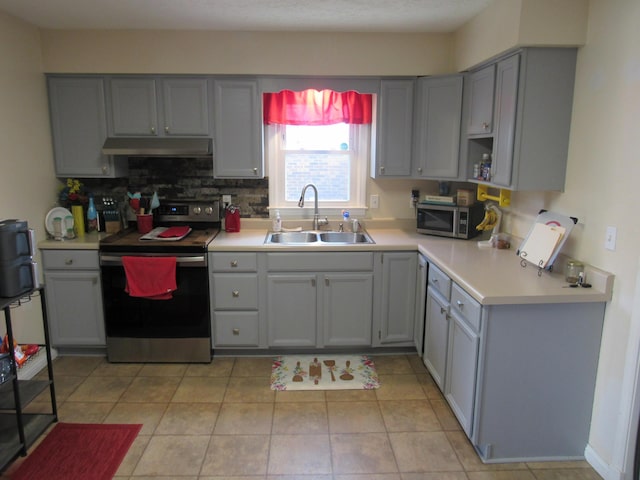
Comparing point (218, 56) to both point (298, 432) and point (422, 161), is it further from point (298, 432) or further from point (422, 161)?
point (298, 432)

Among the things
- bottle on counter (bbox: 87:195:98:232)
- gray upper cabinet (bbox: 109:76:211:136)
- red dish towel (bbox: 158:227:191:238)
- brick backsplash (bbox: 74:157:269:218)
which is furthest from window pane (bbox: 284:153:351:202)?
bottle on counter (bbox: 87:195:98:232)

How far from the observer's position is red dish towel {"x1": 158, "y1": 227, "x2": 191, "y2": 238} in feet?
11.2

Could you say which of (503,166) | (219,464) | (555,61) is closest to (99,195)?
(219,464)

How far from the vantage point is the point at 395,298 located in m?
3.40

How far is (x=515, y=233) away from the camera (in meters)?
3.16

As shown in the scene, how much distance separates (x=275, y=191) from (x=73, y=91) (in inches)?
65.0

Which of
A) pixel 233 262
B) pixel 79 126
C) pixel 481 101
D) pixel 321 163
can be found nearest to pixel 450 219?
pixel 481 101

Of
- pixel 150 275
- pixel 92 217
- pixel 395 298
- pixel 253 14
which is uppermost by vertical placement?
pixel 253 14

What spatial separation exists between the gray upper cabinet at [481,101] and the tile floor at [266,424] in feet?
5.59

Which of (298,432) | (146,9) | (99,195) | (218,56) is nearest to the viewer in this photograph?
(298,432)

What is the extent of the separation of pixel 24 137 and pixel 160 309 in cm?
147

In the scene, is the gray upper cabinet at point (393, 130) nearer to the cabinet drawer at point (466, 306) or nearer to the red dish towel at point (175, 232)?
the cabinet drawer at point (466, 306)

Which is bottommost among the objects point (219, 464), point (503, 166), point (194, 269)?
point (219, 464)

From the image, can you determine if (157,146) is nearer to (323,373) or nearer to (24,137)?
(24,137)
